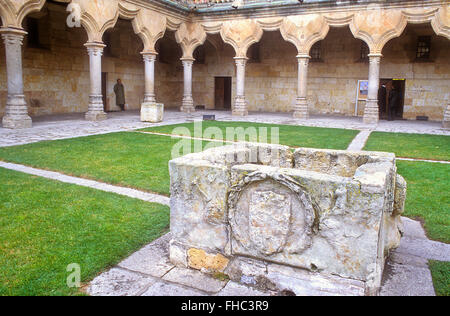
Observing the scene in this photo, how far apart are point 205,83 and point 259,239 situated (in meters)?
21.3

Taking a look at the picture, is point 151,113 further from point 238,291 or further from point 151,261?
point 238,291

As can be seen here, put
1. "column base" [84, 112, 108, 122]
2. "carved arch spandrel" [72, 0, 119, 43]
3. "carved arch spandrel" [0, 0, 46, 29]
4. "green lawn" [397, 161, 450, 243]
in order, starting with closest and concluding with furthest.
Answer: "green lawn" [397, 161, 450, 243] → "carved arch spandrel" [0, 0, 46, 29] → "carved arch spandrel" [72, 0, 119, 43] → "column base" [84, 112, 108, 122]

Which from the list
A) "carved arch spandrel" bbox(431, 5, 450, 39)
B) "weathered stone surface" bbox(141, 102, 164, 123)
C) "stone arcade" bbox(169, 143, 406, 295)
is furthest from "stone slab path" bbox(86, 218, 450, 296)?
"carved arch spandrel" bbox(431, 5, 450, 39)

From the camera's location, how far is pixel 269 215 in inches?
112

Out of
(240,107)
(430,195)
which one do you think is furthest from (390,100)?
(430,195)

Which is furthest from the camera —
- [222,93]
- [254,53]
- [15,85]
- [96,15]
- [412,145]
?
[222,93]

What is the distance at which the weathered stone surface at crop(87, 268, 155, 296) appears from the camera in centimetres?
277

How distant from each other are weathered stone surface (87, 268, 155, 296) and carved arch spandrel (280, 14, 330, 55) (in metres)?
15.5

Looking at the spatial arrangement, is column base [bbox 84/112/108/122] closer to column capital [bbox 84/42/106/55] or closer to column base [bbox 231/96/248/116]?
column capital [bbox 84/42/106/55]

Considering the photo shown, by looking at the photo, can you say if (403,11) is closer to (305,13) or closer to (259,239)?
(305,13)

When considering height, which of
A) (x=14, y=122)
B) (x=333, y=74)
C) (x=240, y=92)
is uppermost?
(x=333, y=74)

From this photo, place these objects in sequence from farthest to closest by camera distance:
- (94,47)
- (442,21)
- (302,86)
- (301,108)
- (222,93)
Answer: (222,93) < (301,108) < (302,86) < (442,21) < (94,47)

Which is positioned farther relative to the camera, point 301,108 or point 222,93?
point 222,93

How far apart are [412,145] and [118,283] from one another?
29.8 ft
